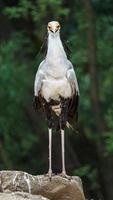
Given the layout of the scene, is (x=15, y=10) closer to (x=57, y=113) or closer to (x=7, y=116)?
(x=7, y=116)

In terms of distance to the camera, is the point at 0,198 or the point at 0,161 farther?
the point at 0,161

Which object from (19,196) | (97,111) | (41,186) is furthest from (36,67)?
(19,196)

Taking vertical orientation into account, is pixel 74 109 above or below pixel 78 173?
above

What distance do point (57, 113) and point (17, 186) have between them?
114 centimetres

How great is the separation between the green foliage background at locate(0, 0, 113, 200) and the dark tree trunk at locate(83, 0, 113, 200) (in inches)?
4.0

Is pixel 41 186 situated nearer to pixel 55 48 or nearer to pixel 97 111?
pixel 55 48

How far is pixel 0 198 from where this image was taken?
27.4ft

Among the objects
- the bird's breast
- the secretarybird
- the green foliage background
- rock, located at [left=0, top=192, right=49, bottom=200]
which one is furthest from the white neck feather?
the green foliage background

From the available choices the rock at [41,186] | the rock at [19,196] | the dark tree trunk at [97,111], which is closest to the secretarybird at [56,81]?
the rock at [41,186]

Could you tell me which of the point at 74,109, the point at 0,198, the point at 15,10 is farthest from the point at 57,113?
the point at 15,10

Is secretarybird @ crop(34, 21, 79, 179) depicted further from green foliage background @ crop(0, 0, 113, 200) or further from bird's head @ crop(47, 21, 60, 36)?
green foliage background @ crop(0, 0, 113, 200)

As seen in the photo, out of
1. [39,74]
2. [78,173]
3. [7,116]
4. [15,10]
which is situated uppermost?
[15,10]

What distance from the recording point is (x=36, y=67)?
17.6 metres

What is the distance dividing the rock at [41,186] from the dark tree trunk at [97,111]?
256 inches
